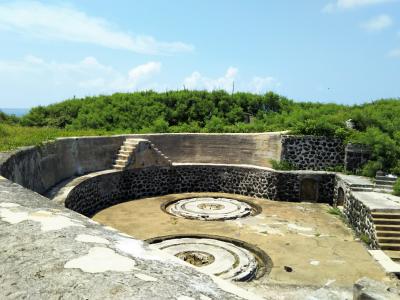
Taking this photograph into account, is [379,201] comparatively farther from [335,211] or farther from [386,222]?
[335,211]

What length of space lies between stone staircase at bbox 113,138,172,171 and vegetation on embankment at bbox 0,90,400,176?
218cm

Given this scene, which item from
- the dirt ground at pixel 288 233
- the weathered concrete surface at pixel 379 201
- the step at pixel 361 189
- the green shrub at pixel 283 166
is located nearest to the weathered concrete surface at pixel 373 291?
the dirt ground at pixel 288 233

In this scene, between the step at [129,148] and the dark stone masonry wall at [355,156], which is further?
the step at [129,148]

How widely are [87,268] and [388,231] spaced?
1166cm

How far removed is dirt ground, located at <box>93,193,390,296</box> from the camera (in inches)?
386

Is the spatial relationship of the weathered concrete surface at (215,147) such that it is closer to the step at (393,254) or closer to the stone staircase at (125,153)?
the stone staircase at (125,153)

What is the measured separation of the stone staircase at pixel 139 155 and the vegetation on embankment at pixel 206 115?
7.16ft

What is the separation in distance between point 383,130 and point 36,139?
1554 centimetres

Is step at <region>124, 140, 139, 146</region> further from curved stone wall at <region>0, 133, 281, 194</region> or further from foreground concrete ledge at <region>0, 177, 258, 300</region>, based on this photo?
foreground concrete ledge at <region>0, 177, 258, 300</region>

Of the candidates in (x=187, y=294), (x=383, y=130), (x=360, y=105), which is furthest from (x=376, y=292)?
(x=360, y=105)

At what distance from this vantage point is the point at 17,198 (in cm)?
391

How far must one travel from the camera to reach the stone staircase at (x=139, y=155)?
17.6 metres

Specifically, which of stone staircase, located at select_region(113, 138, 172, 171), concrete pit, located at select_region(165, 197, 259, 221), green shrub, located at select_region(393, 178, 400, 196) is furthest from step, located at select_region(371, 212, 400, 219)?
stone staircase, located at select_region(113, 138, 172, 171)

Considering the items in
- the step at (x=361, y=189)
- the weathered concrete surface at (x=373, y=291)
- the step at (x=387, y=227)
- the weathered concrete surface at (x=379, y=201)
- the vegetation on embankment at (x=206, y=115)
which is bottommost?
the step at (x=387, y=227)
